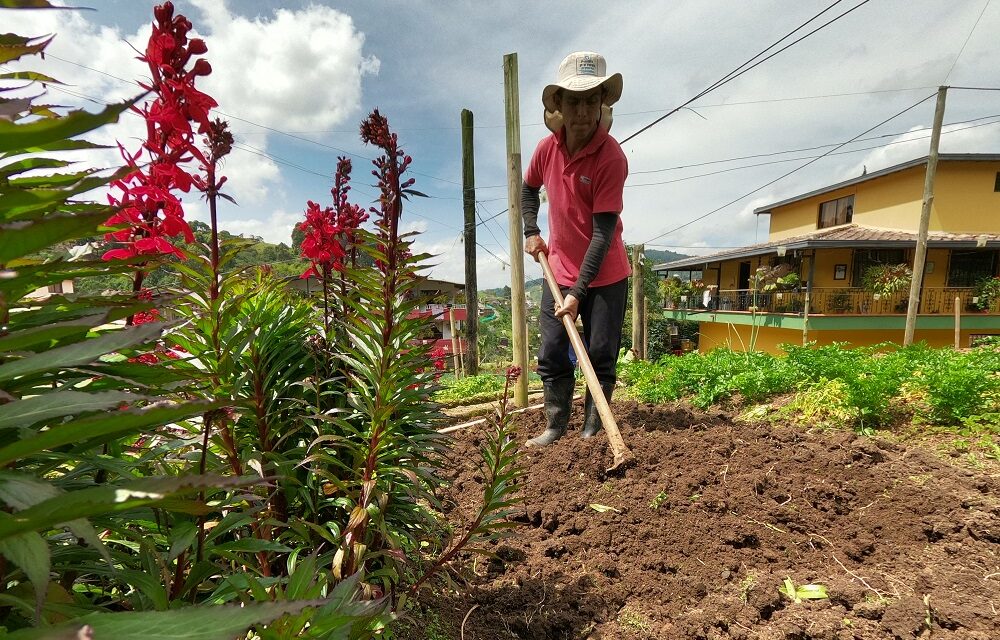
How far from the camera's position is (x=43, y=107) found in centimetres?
68

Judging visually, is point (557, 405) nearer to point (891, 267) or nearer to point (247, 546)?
point (247, 546)

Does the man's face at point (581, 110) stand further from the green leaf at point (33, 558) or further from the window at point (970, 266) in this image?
the window at point (970, 266)

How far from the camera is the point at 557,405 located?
350 centimetres

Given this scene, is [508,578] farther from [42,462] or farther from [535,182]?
[535,182]

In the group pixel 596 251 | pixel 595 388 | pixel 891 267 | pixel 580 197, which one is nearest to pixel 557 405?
pixel 595 388

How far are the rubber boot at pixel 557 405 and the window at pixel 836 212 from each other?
73.5 ft

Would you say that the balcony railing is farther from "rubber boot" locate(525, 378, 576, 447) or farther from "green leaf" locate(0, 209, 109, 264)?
"green leaf" locate(0, 209, 109, 264)

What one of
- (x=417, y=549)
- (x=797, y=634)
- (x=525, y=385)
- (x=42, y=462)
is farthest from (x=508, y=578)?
(x=525, y=385)

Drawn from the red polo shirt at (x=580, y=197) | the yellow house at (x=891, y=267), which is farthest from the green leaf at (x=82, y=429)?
the yellow house at (x=891, y=267)

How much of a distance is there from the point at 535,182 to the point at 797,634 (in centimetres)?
333

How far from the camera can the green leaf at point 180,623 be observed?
1.35ft

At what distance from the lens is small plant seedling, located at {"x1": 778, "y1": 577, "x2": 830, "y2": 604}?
1.65 m

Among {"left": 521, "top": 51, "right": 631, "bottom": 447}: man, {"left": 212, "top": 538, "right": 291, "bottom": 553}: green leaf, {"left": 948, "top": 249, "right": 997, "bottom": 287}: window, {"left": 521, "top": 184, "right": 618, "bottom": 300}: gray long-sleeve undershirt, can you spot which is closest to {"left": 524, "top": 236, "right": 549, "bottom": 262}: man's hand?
{"left": 521, "top": 51, "right": 631, "bottom": 447}: man

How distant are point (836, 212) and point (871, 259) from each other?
3.43 m
